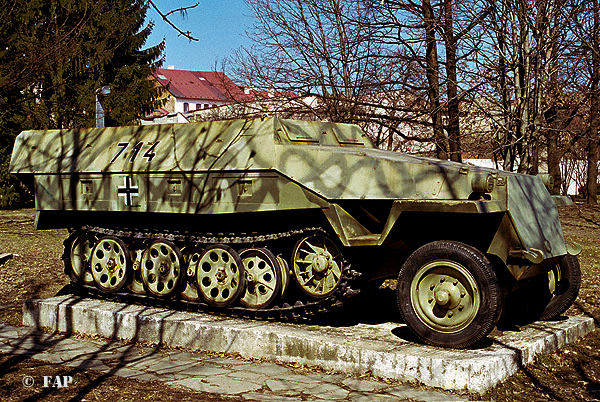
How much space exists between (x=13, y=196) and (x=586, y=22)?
1041 inches

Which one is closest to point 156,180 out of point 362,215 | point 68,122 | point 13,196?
point 362,215

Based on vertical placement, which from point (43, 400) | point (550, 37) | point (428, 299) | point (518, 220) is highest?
point (550, 37)

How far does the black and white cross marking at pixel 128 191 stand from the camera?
369 inches

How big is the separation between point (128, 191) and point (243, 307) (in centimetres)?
206

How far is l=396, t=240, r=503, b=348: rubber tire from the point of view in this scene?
22.4ft

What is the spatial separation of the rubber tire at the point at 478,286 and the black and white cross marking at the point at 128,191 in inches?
139

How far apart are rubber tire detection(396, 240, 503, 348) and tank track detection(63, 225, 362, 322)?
2.07ft

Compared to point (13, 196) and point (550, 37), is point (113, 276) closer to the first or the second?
point (550, 37)

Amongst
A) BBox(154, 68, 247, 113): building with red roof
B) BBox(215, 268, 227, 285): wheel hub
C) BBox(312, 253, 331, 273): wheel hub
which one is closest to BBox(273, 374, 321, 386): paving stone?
BBox(312, 253, 331, 273): wheel hub

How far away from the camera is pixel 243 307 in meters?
8.58

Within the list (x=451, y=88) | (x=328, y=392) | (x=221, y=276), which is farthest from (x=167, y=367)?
(x=451, y=88)

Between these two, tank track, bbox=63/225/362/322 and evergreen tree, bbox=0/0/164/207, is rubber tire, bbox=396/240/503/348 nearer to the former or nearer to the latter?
tank track, bbox=63/225/362/322

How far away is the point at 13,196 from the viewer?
33.6m

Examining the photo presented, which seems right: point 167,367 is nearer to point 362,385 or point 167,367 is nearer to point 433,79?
point 362,385
